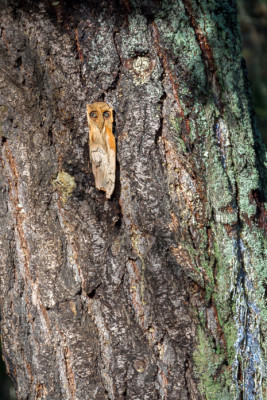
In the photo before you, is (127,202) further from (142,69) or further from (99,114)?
(142,69)

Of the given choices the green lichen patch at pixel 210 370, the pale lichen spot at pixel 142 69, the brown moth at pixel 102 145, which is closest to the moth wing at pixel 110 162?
the brown moth at pixel 102 145

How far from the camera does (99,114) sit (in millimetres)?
1105

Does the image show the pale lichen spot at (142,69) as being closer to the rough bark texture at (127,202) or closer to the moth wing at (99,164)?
the rough bark texture at (127,202)

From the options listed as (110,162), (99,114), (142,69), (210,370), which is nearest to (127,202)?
(110,162)

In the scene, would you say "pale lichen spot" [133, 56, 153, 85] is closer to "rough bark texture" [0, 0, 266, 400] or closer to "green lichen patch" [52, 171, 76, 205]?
"rough bark texture" [0, 0, 266, 400]

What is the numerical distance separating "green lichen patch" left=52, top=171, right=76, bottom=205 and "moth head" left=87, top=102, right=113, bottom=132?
0.15 metres

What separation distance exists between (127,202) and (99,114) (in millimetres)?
240

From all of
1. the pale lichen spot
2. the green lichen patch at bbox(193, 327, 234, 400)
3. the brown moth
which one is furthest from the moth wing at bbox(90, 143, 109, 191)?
the green lichen patch at bbox(193, 327, 234, 400)

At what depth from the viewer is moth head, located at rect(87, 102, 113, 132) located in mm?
1104

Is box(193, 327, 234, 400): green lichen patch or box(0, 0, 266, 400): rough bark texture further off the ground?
box(0, 0, 266, 400): rough bark texture

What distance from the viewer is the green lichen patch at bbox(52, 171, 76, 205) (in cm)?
113

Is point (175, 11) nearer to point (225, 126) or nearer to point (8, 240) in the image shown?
point (225, 126)

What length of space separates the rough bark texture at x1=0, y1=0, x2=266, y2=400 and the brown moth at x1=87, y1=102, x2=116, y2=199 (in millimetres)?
19

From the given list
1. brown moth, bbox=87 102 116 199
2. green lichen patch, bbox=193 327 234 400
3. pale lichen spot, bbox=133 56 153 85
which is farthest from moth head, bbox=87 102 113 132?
green lichen patch, bbox=193 327 234 400
